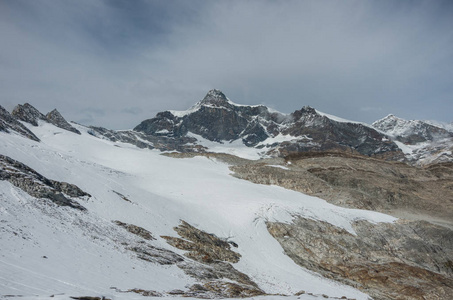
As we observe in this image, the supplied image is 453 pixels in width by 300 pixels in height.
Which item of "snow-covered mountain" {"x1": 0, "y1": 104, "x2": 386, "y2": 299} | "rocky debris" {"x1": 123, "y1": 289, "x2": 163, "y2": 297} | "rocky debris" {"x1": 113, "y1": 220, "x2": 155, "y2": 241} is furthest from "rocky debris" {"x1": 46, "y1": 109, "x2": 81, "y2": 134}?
"rocky debris" {"x1": 123, "y1": 289, "x2": 163, "y2": 297}

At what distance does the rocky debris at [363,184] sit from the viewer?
6109 cm

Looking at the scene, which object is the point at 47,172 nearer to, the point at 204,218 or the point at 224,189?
the point at 204,218

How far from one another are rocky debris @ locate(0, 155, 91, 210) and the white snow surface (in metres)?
1.03

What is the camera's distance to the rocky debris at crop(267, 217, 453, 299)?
33281 mm

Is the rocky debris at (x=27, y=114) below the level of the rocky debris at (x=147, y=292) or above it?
above

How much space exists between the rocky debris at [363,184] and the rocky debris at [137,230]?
134ft

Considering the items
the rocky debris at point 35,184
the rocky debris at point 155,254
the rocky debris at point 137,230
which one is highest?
the rocky debris at point 35,184

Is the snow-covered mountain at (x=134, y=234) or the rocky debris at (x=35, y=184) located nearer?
the snow-covered mountain at (x=134, y=234)

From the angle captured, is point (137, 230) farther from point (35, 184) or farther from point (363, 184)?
point (363, 184)

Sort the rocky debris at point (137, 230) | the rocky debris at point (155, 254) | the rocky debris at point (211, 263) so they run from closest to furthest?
the rocky debris at point (211, 263) < the rocky debris at point (155, 254) < the rocky debris at point (137, 230)

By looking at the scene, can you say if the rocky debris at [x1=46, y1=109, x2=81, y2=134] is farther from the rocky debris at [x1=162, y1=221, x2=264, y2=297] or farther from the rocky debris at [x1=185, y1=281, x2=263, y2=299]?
the rocky debris at [x1=185, y1=281, x2=263, y2=299]

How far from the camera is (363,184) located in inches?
2741

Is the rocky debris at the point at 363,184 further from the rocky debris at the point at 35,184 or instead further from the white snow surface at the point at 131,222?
the rocky debris at the point at 35,184

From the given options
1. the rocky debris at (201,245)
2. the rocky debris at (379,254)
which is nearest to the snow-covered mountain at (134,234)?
the rocky debris at (201,245)
